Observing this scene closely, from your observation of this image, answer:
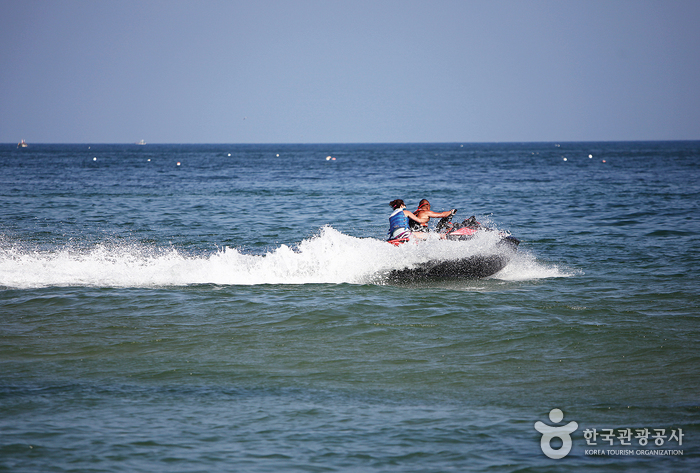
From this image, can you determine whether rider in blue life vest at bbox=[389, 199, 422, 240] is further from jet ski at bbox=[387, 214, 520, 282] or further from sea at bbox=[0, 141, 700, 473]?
sea at bbox=[0, 141, 700, 473]

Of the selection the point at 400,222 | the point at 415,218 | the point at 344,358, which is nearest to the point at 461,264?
the point at 415,218

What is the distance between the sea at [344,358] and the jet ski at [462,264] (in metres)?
0.17

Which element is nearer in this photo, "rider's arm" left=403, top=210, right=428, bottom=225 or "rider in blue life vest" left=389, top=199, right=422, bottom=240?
"rider in blue life vest" left=389, top=199, right=422, bottom=240

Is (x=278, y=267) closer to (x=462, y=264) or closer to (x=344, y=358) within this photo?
(x=462, y=264)

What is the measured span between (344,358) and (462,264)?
514 centimetres

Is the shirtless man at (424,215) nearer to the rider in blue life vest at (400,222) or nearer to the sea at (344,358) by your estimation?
the rider in blue life vest at (400,222)

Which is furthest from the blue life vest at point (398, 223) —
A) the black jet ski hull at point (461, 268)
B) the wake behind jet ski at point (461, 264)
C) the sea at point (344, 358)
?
the black jet ski hull at point (461, 268)

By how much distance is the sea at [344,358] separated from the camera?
562 cm

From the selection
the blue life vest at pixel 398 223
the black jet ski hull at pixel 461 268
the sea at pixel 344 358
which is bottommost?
the sea at pixel 344 358

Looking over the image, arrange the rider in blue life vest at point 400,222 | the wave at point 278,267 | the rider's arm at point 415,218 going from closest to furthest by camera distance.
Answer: the wave at point 278,267, the rider in blue life vest at point 400,222, the rider's arm at point 415,218

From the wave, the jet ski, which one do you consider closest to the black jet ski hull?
the jet ski

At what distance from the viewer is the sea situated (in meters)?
5.62

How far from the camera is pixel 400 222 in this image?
1292 centimetres

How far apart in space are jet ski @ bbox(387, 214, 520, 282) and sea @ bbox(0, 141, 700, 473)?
0.56 ft
